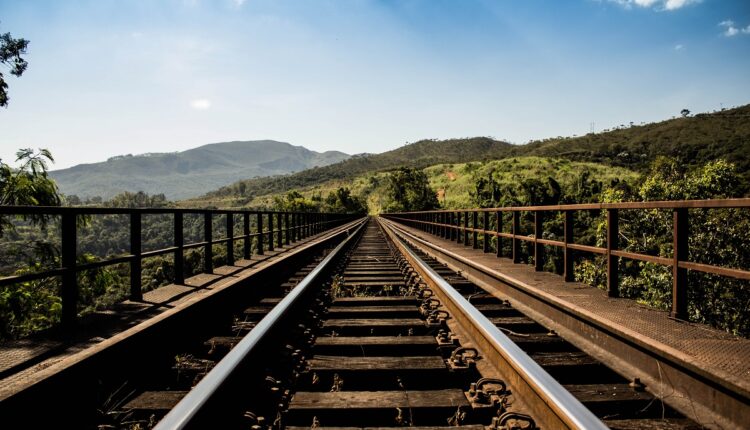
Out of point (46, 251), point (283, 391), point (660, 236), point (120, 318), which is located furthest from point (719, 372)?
point (660, 236)

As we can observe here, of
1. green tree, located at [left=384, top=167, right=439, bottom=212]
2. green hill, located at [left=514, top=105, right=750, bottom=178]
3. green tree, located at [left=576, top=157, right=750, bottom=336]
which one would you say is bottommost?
green tree, located at [left=576, top=157, right=750, bottom=336]

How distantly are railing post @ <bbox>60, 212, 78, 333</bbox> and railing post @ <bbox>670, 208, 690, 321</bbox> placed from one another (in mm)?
5814

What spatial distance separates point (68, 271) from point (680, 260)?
19.4 feet

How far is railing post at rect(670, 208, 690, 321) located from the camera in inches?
169

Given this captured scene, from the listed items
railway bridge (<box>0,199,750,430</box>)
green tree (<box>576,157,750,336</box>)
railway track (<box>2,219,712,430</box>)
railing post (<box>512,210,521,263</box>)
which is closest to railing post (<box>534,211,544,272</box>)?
railing post (<box>512,210,521,263</box>)

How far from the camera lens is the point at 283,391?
9.86 feet

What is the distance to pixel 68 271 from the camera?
15.0 ft

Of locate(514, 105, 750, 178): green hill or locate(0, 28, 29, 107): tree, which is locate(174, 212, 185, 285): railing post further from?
locate(514, 105, 750, 178): green hill

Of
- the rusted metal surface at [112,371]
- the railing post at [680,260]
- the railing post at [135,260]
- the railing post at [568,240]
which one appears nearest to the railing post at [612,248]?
the railing post at [568,240]

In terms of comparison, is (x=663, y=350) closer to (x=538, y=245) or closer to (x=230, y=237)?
(x=538, y=245)

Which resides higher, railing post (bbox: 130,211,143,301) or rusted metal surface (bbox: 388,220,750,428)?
railing post (bbox: 130,211,143,301)

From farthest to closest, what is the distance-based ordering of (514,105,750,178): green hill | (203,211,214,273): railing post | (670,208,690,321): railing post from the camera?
(514,105,750,178): green hill < (203,211,214,273): railing post < (670,208,690,321): railing post

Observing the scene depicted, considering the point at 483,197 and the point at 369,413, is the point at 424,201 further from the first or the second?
the point at 369,413

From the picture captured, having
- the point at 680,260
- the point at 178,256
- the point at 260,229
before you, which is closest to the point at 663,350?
the point at 680,260
